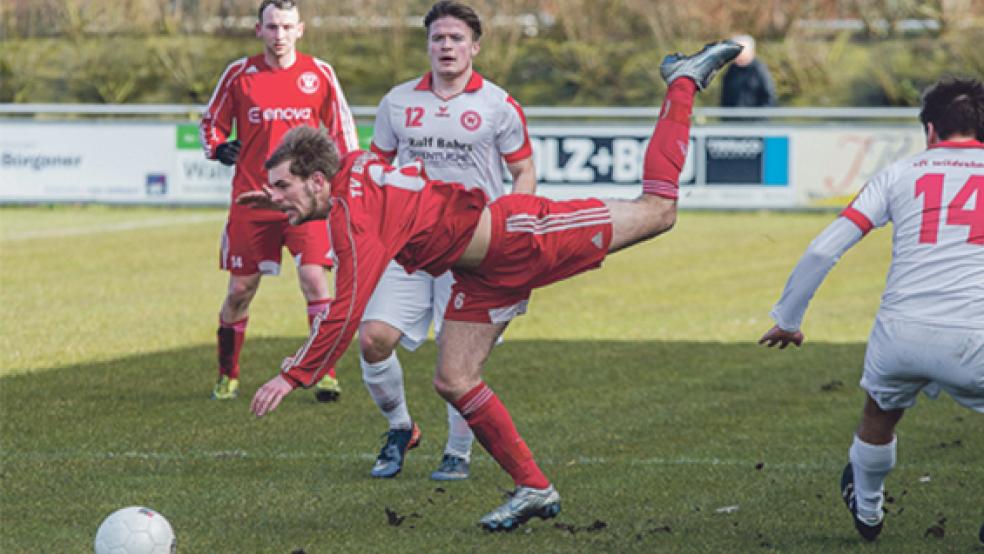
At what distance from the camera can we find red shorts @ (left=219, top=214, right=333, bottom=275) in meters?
9.74

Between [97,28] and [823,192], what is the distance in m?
18.0

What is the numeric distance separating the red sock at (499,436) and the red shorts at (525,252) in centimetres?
33

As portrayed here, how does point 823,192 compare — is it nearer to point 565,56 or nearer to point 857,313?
point 857,313

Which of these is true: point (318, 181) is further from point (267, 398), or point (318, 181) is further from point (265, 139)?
point (265, 139)

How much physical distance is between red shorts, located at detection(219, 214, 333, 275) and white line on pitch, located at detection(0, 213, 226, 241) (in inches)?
422

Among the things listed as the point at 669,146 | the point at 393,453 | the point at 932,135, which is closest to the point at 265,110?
the point at 393,453


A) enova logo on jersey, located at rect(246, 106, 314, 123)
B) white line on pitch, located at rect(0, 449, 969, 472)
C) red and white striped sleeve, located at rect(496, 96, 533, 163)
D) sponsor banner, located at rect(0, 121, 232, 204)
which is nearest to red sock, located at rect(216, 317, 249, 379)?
enova logo on jersey, located at rect(246, 106, 314, 123)

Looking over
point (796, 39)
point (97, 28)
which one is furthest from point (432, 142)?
point (97, 28)

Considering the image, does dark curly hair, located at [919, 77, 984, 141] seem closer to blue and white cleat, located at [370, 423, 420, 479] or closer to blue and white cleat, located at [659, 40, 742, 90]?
blue and white cleat, located at [659, 40, 742, 90]

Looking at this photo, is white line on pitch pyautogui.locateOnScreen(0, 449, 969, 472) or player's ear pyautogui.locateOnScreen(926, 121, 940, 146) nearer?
player's ear pyautogui.locateOnScreen(926, 121, 940, 146)

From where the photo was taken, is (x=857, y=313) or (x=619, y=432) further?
(x=857, y=313)

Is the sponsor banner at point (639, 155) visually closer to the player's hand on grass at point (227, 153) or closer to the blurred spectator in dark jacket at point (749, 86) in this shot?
the blurred spectator in dark jacket at point (749, 86)

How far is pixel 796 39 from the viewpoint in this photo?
31438mm

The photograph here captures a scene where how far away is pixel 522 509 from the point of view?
21.1 ft
